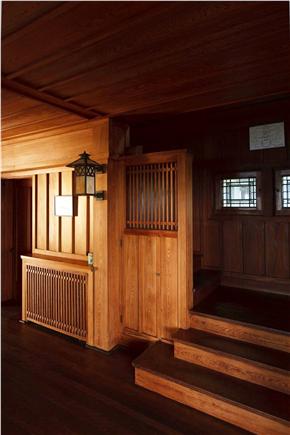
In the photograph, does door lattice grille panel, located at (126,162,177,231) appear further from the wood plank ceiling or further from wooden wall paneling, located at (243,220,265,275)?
wooden wall paneling, located at (243,220,265,275)

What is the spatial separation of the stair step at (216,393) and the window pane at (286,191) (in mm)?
2074

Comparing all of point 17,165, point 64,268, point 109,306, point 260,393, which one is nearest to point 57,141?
point 17,165

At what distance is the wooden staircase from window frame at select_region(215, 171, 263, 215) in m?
1.52

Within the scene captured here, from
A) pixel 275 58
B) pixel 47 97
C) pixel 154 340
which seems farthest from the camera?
pixel 154 340

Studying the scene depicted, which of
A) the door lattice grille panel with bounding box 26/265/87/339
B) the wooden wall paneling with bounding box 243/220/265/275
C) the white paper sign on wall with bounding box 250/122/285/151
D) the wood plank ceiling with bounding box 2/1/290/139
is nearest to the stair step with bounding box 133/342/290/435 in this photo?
the door lattice grille panel with bounding box 26/265/87/339

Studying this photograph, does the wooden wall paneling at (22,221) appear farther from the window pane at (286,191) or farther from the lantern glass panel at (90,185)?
the window pane at (286,191)

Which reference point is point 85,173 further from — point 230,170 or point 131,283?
point 230,170

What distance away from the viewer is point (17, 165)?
417 centimetres

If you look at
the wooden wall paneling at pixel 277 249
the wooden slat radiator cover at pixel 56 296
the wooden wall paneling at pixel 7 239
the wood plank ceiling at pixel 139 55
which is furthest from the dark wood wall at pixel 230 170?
the wooden wall paneling at pixel 7 239

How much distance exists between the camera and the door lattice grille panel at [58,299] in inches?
139

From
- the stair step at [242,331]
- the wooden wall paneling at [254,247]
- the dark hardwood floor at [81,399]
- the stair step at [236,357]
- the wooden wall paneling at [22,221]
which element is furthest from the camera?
the wooden wall paneling at [22,221]

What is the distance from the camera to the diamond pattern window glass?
11.6 ft

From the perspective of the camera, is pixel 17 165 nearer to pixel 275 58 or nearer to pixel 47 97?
pixel 47 97

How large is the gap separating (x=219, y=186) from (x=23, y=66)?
109 inches
